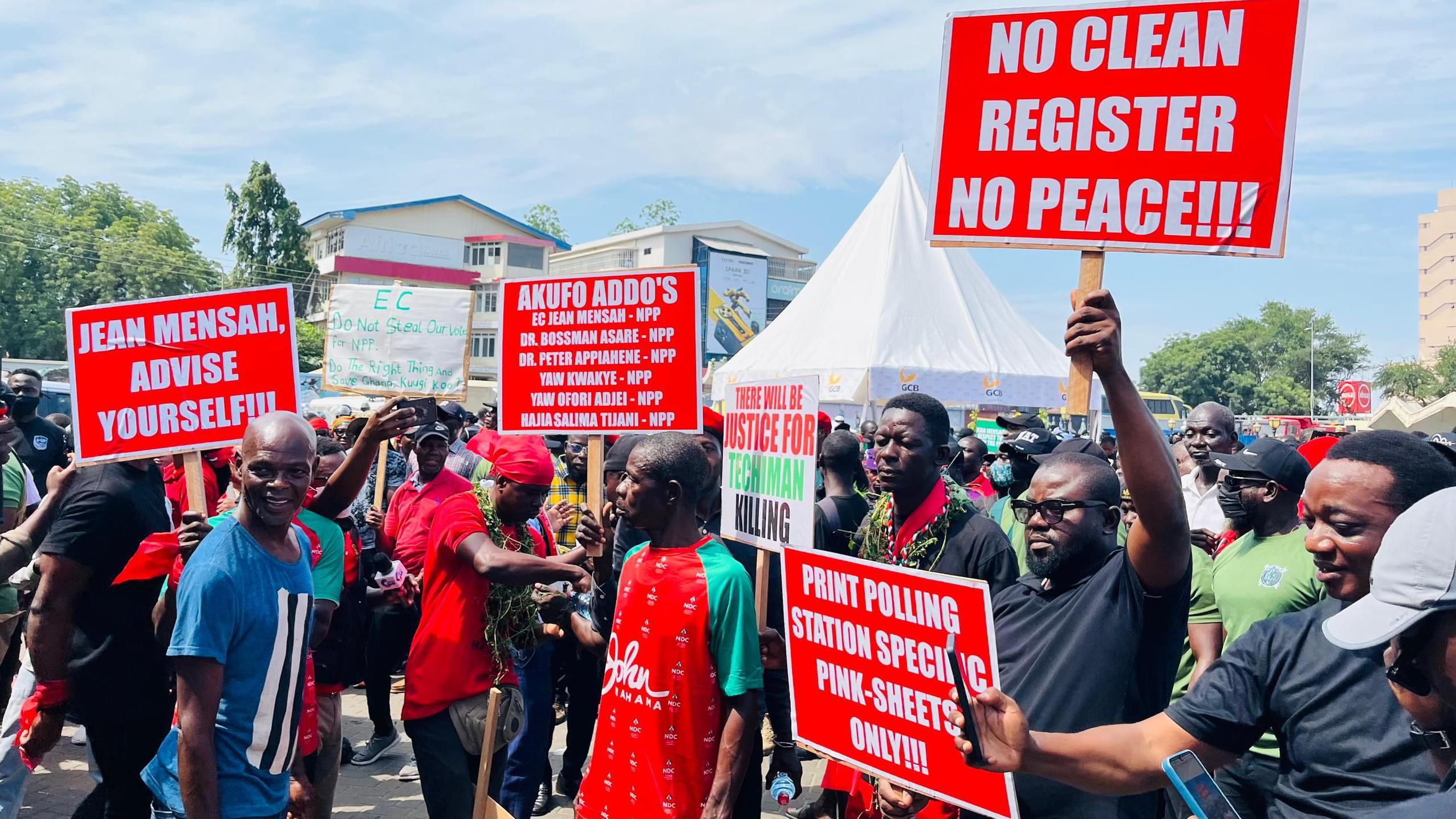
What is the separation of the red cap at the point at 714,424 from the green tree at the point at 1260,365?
81199 millimetres

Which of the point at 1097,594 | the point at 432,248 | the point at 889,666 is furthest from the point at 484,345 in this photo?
the point at 1097,594

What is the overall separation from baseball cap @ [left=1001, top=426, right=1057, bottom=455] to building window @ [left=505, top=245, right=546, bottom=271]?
213 feet

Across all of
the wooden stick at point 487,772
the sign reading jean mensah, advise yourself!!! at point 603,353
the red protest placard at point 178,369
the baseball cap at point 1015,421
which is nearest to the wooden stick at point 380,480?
the sign reading jean mensah, advise yourself!!! at point 603,353

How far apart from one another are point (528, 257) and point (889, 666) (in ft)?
233

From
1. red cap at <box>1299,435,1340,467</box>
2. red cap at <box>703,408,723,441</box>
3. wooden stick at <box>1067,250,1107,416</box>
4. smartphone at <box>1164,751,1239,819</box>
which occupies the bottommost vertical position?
smartphone at <box>1164,751,1239,819</box>

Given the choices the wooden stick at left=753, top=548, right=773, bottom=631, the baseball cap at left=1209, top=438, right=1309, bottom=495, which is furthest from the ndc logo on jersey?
the wooden stick at left=753, top=548, right=773, bottom=631

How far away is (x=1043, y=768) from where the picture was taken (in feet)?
8.26

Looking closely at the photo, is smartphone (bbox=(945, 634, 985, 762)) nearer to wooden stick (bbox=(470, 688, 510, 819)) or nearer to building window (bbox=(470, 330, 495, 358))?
wooden stick (bbox=(470, 688, 510, 819))

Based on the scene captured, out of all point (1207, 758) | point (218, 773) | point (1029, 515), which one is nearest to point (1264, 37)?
point (1029, 515)

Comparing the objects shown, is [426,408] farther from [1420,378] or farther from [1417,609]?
[1420,378]

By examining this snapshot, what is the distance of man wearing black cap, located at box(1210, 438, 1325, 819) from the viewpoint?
14.1 ft

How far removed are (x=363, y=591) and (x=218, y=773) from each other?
11.9 feet

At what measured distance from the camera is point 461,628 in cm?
433

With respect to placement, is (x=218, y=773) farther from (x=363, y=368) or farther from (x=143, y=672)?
(x=363, y=368)
